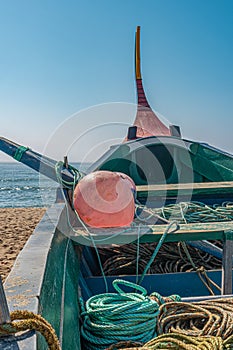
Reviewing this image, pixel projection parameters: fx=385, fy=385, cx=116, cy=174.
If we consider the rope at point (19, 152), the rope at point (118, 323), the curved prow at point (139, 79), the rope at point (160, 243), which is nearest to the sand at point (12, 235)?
the rope at point (19, 152)

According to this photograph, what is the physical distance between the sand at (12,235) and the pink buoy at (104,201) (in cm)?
193

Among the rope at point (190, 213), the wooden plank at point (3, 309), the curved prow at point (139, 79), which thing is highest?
the curved prow at point (139, 79)

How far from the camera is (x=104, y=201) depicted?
2.67m

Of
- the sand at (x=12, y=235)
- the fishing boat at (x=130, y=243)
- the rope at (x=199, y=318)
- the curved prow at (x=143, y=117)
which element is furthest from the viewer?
the curved prow at (x=143, y=117)

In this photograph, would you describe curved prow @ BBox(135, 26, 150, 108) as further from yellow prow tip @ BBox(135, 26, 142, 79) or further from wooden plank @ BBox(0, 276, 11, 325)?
wooden plank @ BBox(0, 276, 11, 325)

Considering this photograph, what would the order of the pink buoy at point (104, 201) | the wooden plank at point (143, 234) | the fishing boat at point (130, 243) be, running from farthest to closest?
the pink buoy at point (104, 201), the wooden plank at point (143, 234), the fishing boat at point (130, 243)

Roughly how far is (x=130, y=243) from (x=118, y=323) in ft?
3.02

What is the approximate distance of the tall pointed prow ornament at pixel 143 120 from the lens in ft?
23.8

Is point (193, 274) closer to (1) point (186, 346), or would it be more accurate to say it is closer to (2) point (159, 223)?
(2) point (159, 223)

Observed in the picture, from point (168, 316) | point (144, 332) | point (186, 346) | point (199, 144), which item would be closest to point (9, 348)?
point (186, 346)

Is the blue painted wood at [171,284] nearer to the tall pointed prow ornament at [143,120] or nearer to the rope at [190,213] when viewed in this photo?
the rope at [190,213]

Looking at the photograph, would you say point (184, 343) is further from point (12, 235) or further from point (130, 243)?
point (12, 235)

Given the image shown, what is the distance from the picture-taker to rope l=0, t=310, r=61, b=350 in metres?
0.86

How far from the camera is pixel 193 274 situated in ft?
9.57
